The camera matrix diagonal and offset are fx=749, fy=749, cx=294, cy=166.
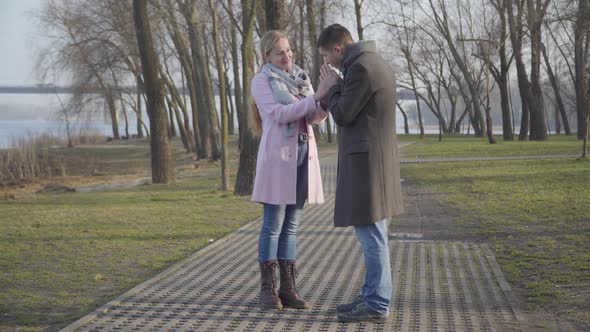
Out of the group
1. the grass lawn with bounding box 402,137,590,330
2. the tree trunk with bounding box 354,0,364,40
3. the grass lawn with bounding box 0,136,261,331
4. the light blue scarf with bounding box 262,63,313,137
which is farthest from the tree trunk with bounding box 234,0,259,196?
the tree trunk with bounding box 354,0,364,40

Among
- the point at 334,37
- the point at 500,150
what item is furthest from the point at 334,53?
the point at 500,150

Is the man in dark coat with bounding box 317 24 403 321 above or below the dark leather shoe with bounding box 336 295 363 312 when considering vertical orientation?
above

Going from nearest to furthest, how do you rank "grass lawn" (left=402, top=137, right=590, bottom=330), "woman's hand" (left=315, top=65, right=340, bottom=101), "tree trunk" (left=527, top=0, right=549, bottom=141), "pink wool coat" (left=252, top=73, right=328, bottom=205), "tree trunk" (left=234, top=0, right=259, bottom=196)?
1. "woman's hand" (left=315, top=65, right=340, bottom=101)
2. "pink wool coat" (left=252, top=73, right=328, bottom=205)
3. "grass lawn" (left=402, top=137, right=590, bottom=330)
4. "tree trunk" (left=234, top=0, right=259, bottom=196)
5. "tree trunk" (left=527, top=0, right=549, bottom=141)

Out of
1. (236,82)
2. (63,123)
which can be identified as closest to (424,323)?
(236,82)

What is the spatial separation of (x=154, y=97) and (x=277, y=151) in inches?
482

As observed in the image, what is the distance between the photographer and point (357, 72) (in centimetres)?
472

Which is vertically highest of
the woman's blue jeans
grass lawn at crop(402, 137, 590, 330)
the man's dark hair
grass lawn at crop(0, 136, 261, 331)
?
the man's dark hair

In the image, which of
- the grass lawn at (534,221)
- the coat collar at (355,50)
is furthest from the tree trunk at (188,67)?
the coat collar at (355,50)

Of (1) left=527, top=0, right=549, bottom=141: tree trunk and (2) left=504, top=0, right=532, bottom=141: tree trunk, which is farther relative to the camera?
(1) left=527, top=0, right=549, bottom=141: tree trunk

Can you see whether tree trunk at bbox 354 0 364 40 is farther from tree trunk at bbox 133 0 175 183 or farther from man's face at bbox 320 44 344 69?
man's face at bbox 320 44 344 69

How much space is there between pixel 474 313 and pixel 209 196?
923 cm

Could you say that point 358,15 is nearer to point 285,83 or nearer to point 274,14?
point 274,14

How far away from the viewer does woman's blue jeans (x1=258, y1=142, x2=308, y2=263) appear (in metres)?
5.38

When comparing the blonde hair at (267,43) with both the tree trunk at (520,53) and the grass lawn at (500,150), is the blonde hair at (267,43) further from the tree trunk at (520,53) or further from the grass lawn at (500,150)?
the tree trunk at (520,53)
